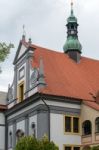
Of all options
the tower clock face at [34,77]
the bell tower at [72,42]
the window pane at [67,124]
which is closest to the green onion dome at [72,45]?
the bell tower at [72,42]

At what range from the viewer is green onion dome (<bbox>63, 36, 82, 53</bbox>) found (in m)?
48.1

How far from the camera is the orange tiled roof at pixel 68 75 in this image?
39.7m

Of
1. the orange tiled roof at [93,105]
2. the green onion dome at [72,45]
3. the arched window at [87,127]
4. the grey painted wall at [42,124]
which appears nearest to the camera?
the grey painted wall at [42,124]

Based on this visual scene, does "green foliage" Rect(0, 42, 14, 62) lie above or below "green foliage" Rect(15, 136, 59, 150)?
above

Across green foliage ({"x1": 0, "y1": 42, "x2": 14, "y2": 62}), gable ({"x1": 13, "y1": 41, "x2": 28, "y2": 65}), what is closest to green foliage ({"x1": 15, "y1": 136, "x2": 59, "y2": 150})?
green foliage ({"x1": 0, "y1": 42, "x2": 14, "y2": 62})

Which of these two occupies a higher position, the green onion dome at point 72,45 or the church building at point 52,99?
the green onion dome at point 72,45

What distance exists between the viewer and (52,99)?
3816 centimetres

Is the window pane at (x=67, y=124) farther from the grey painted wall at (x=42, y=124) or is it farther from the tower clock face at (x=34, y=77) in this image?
the tower clock face at (x=34, y=77)

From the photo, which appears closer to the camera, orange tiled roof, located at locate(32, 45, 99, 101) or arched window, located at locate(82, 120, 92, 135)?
arched window, located at locate(82, 120, 92, 135)

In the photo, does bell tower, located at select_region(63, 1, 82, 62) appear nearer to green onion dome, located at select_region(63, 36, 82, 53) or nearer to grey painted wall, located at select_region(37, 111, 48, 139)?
green onion dome, located at select_region(63, 36, 82, 53)

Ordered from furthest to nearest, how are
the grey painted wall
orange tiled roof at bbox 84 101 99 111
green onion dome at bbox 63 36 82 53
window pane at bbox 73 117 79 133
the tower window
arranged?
green onion dome at bbox 63 36 82 53, the tower window, window pane at bbox 73 117 79 133, orange tiled roof at bbox 84 101 99 111, the grey painted wall

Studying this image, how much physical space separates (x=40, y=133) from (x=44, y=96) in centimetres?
322

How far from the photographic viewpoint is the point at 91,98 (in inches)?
→ 1590

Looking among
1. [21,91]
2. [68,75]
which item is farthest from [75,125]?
[21,91]
